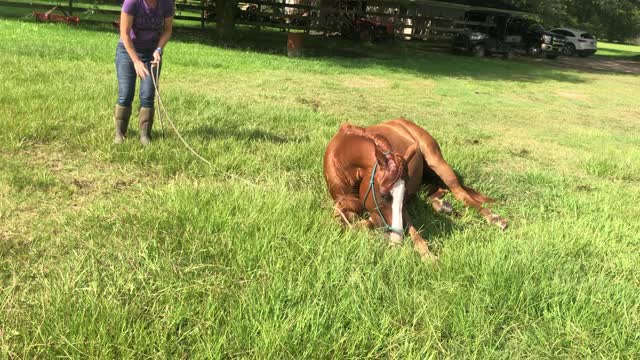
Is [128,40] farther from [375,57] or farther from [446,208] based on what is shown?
[375,57]

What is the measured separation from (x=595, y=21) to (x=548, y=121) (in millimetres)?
67843

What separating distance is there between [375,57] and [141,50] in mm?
15026

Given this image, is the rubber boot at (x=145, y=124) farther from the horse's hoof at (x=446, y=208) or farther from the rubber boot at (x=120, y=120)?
the horse's hoof at (x=446, y=208)

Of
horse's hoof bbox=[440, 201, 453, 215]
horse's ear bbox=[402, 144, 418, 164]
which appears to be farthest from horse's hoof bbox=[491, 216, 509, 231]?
horse's ear bbox=[402, 144, 418, 164]

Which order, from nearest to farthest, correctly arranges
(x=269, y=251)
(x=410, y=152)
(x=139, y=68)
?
(x=269, y=251), (x=410, y=152), (x=139, y=68)

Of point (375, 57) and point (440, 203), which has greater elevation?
point (375, 57)

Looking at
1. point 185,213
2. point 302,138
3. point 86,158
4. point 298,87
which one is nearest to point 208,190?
point 185,213

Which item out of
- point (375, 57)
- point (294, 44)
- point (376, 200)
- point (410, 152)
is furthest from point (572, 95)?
point (376, 200)

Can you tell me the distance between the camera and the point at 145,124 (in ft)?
17.5

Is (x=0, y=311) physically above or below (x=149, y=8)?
below

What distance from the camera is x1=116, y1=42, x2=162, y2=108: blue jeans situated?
513 centimetres

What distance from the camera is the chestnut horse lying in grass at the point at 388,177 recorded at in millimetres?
3318

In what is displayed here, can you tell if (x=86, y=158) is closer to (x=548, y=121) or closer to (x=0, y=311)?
(x=0, y=311)

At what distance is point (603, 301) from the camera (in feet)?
9.55
